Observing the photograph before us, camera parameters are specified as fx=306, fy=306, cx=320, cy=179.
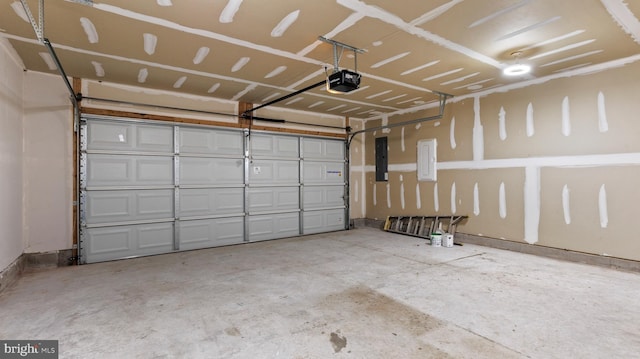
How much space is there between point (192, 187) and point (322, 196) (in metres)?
2.83

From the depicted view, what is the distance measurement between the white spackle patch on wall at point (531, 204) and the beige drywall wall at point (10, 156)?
685 cm

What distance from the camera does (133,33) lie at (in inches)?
122

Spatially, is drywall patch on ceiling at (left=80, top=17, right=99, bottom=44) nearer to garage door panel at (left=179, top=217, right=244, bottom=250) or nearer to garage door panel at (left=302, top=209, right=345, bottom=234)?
garage door panel at (left=179, top=217, right=244, bottom=250)

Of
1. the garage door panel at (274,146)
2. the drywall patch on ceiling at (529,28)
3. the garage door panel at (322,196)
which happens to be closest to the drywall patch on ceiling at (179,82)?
the garage door panel at (274,146)

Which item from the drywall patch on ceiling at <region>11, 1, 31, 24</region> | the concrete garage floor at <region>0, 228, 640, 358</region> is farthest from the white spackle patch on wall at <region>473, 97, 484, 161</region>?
the drywall patch on ceiling at <region>11, 1, 31, 24</region>

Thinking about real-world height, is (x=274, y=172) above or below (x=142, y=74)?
below

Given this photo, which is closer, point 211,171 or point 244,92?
point 244,92

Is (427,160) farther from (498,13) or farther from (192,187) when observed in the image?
(192,187)

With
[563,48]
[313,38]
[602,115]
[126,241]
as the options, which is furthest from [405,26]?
[126,241]

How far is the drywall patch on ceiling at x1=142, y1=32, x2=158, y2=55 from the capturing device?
3.17m

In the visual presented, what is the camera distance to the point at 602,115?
13.4 feet

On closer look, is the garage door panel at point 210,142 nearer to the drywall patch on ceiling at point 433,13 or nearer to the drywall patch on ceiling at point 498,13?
the drywall patch on ceiling at point 433,13

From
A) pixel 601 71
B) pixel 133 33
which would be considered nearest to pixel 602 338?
pixel 601 71

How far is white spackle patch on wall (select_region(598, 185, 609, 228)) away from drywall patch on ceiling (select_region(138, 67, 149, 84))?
632cm
